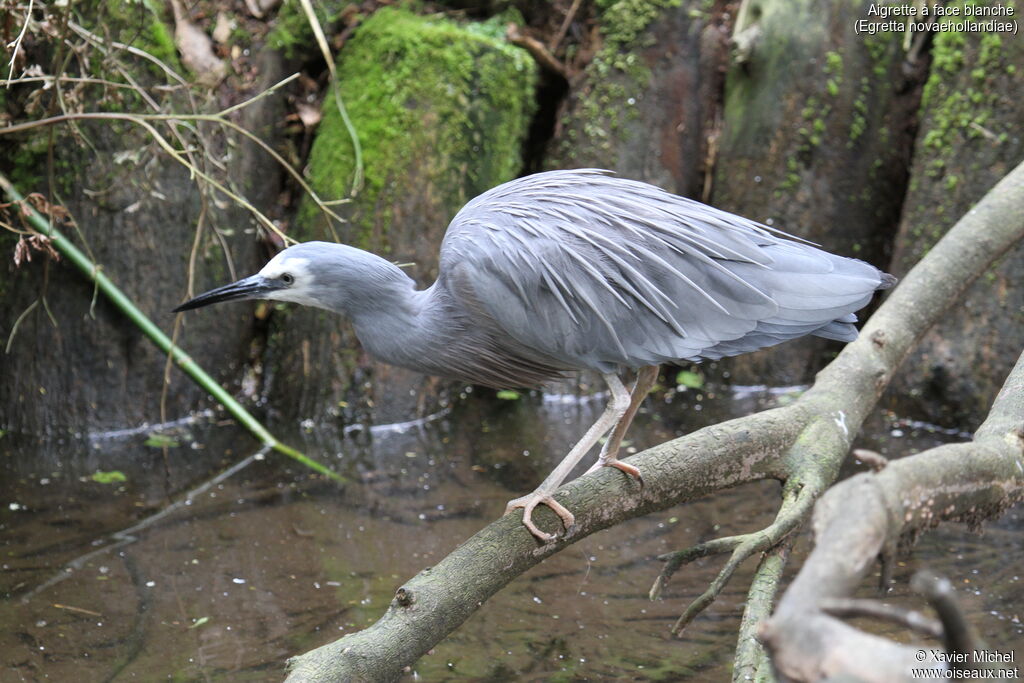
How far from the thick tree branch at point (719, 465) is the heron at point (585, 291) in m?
0.11

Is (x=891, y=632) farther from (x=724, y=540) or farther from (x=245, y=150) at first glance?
(x=245, y=150)

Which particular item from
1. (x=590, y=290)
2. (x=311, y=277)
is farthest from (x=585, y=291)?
(x=311, y=277)

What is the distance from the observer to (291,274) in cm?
256

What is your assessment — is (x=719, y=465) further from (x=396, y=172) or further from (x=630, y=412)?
(x=396, y=172)

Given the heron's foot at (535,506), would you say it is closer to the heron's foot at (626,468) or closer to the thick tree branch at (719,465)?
the thick tree branch at (719,465)

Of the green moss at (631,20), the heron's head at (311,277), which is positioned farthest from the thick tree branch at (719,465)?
the green moss at (631,20)

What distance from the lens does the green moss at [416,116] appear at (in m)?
5.05

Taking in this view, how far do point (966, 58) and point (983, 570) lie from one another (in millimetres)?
2781

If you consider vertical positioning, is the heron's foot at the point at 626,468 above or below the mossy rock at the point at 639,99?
below

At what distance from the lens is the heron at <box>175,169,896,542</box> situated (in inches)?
98.3

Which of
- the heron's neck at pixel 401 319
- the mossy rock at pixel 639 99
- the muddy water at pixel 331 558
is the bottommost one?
the muddy water at pixel 331 558

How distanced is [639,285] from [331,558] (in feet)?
5.75

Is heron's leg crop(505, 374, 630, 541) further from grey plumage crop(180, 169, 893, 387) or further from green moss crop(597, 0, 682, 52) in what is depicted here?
green moss crop(597, 0, 682, 52)
